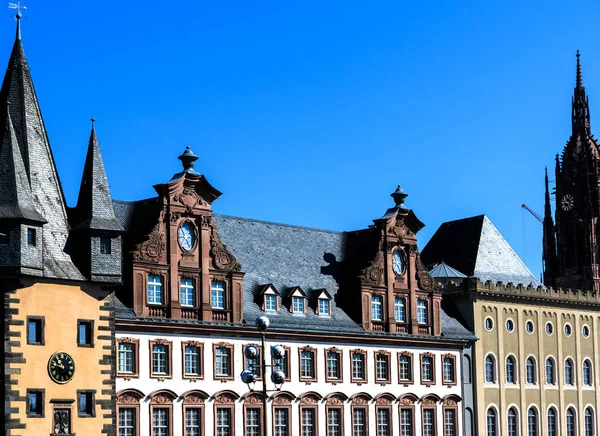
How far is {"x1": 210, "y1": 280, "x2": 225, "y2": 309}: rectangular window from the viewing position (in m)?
73.6

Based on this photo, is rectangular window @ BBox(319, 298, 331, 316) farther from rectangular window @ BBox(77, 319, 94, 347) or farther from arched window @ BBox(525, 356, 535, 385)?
arched window @ BBox(525, 356, 535, 385)

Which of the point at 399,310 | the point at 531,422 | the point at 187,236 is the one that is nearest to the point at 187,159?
the point at 187,236

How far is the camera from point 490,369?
9081 centimetres

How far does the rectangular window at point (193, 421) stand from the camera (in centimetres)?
7094

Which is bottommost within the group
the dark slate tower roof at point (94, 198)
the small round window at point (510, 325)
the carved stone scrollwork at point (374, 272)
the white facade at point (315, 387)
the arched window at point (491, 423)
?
the arched window at point (491, 423)

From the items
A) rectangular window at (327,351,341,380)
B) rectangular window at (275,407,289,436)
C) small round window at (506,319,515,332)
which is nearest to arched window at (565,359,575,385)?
small round window at (506,319,515,332)

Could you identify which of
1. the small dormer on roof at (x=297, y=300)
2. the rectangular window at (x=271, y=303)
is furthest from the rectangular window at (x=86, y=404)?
the small dormer on roof at (x=297, y=300)

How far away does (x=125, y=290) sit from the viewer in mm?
69938

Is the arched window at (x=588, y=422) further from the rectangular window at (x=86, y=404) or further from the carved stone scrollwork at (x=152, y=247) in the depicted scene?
the rectangular window at (x=86, y=404)

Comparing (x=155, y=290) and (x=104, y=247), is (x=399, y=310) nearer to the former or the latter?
(x=155, y=290)

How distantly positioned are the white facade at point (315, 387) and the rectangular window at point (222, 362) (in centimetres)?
39

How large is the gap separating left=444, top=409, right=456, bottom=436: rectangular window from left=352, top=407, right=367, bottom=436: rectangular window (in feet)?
26.3

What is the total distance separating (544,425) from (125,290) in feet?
127

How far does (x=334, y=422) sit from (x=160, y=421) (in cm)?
1384
